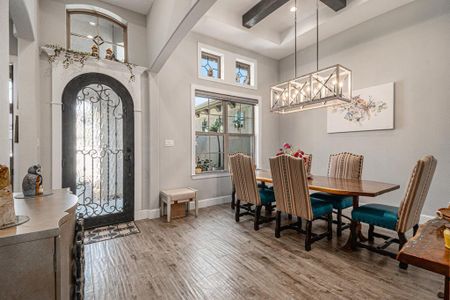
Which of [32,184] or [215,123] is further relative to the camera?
[215,123]

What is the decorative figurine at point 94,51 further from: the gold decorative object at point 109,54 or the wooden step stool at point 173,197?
the wooden step stool at point 173,197

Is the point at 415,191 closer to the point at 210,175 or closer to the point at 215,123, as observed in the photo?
the point at 210,175

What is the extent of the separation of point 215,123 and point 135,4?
247cm

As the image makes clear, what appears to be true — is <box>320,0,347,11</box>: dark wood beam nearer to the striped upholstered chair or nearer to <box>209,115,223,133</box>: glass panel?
the striped upholstered chair

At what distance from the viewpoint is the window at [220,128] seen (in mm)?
4504

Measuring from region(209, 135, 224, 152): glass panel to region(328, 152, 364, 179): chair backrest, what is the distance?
7.37ft

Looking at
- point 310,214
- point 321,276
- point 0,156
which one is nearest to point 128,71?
point 0,156

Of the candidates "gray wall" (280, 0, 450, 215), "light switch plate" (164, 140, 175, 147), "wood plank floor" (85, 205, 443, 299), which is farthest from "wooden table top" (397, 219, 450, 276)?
"light switch plate" (164, 140, 175, 147)

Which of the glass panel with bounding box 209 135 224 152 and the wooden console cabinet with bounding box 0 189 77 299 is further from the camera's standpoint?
the glass panel with bounding box 209 135 224 152

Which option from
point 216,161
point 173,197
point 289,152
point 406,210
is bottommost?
point 173,197

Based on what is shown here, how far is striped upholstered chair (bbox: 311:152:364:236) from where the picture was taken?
3012 millimetres

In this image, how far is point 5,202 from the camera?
0.92m

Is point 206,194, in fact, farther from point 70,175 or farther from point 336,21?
point 336,21

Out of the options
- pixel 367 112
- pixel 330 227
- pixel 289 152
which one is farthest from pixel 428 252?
pixel 367 112
